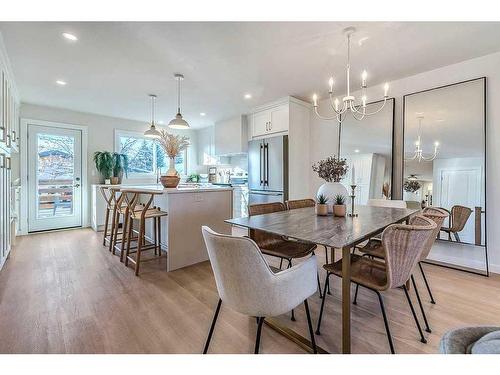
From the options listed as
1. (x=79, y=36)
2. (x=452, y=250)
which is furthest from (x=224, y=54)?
(x=452, y=250)

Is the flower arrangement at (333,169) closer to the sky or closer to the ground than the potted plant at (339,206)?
closer to the sky

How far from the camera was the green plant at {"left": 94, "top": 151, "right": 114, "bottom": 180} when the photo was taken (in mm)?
4887

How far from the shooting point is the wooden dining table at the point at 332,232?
1.27 meters

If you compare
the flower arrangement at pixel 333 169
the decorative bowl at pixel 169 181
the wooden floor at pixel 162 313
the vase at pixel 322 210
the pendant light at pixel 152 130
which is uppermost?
the pendant light at pixel 152 130

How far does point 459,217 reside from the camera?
2.83 meters

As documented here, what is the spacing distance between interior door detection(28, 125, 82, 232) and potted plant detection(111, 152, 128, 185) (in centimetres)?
65

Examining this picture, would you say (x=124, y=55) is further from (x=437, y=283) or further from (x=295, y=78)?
(x=437, y=283)

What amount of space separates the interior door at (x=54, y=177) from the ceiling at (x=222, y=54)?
997 mm

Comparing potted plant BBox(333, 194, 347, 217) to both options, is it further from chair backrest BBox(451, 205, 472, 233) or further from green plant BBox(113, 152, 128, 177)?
green plant BBox(113, 152, 128, 177)

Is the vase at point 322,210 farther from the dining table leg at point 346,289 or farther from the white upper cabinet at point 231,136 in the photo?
the white upper cabinet at point 231,136

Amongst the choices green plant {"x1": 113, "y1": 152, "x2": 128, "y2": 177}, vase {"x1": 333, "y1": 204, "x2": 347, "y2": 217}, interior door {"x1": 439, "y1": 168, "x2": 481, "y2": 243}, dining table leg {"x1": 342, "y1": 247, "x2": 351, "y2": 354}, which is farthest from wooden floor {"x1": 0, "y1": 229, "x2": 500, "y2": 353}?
green plant {"x1": 113, "y1": 152, "x2": 128, "y2": 177}

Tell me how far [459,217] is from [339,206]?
6.06 feet

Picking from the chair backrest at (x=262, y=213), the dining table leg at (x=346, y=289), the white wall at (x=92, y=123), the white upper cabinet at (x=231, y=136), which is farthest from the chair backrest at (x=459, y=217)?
the white wall at (x=92, y=123)

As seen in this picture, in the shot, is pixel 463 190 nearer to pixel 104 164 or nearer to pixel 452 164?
pixel 452 164
